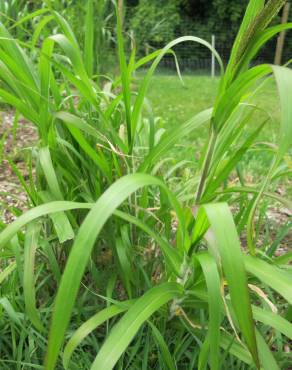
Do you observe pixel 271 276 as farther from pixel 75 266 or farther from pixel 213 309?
pixel 75 266

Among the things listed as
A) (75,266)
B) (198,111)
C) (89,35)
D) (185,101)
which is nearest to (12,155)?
(89,35)

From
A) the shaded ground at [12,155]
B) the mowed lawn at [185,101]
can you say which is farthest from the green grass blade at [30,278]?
the mowed lawn at [185,101]

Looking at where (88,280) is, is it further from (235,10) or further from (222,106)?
(235,10)

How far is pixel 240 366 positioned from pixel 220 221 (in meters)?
0.52

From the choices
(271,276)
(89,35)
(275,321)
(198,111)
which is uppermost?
(89,35)

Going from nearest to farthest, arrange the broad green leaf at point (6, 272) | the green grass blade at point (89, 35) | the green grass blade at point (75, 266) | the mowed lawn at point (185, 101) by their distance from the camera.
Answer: the green grass blade at point (75, 266) → the broad green leaf at point (6, 272) → the green grass blade at point (89, 35) → the mowed lawn at point (185, 101)

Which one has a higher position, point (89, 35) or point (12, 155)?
point (89, 35)

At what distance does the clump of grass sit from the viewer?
68cm

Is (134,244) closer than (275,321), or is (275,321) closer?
(275,321)

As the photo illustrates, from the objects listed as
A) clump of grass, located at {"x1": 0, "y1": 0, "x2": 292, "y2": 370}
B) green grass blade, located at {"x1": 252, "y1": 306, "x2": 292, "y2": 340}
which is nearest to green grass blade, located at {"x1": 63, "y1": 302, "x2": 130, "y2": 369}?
clump of grass, located at {"x1": 0, "y1": 0, "x2": 292, "y2": 370}

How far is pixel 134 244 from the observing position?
1.12m

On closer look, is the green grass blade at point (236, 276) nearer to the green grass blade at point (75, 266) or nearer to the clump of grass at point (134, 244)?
the clump of grass at point (134, 244)

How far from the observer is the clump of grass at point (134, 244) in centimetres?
68

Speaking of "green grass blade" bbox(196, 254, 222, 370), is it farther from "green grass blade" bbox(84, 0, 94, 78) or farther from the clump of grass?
"green grass blade" bbox(84, 0, 94, 78)
